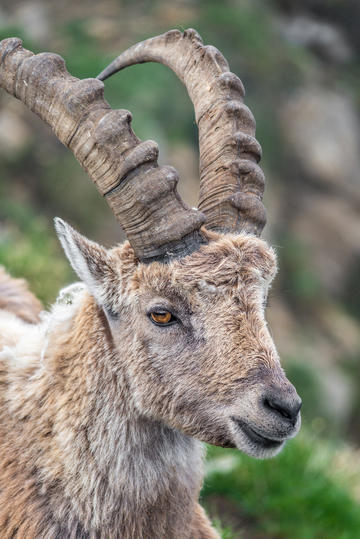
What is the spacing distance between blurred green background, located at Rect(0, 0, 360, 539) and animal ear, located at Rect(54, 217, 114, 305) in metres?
7.07

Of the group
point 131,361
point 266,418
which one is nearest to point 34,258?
point 131,361

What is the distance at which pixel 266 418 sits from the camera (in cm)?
363

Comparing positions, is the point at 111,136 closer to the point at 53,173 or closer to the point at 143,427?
the point at 143,427

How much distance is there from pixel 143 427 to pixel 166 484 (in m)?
0.41

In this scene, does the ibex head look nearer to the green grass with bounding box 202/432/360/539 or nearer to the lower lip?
the lower lip

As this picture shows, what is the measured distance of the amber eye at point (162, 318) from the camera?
13.1ft

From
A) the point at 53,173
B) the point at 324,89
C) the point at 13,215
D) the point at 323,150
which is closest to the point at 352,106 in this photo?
the point at 324,89

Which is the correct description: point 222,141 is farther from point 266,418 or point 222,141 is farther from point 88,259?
point 266,418

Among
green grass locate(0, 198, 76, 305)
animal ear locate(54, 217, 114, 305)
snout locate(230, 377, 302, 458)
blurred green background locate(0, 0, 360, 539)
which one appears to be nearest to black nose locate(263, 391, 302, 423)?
snout locate(230, 377, 302, 458)

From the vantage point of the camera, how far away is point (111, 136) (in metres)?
3.99

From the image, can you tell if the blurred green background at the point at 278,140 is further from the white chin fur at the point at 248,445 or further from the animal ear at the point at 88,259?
the white chin fur at the point at 248,445

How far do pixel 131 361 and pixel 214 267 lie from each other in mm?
749

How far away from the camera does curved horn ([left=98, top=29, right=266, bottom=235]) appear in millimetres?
4527

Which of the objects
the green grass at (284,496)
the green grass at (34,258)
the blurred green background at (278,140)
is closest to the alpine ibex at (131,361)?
the green grass at (284,496)
